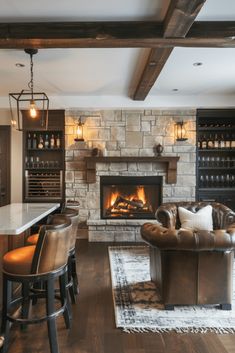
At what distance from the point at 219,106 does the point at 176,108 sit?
81cm

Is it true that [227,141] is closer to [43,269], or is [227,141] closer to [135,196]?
[135,196]

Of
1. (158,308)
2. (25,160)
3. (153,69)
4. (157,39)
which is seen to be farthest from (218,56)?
(25,160)

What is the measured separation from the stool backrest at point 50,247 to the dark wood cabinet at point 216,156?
4.12 metres

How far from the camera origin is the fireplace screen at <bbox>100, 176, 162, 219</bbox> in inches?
229

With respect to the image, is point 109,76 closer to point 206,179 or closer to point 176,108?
point 176,108

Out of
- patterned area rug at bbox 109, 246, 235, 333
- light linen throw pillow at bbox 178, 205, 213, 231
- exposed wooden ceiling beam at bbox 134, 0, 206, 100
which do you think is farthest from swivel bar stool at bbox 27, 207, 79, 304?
exposed wooden ceiling beam at bbox 134, 0, 206, 100

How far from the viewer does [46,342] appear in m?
2.37

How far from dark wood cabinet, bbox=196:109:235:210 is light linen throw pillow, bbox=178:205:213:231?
199 centimetres

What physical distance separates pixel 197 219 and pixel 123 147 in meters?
2.41

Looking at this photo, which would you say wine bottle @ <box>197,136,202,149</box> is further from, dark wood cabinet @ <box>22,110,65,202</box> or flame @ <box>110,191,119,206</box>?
dark wood cabinet @ <box>22,110,65,202</box>

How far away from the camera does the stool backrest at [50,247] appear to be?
2.08 m

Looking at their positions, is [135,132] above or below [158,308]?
above

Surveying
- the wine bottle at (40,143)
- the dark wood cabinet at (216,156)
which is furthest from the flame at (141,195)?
the wine bottle at (40,143)

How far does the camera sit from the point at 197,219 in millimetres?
3809
